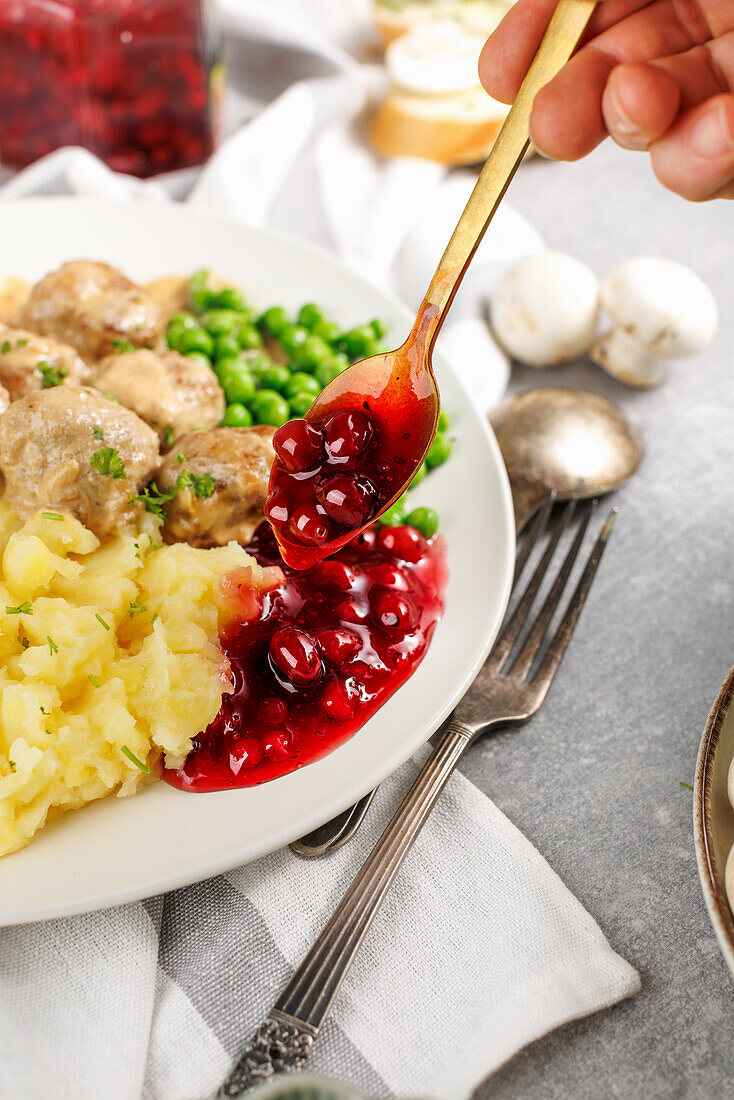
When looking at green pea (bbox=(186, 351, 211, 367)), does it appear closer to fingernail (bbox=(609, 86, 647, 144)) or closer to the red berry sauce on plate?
the red berry sauce on plate

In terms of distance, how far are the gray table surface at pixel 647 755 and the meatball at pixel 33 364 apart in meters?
2.67

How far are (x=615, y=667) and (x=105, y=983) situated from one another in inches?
100

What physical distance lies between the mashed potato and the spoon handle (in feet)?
4.88

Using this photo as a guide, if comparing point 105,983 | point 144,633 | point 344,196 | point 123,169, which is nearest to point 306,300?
point 344,196

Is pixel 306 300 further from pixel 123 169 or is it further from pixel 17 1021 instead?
pixel 17 1021

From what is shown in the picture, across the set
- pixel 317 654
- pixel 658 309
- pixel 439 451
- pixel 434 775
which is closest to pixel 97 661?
pixel 317 654

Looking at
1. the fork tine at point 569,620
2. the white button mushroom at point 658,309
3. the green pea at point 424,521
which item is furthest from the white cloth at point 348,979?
the white button mushroom at point 658,309

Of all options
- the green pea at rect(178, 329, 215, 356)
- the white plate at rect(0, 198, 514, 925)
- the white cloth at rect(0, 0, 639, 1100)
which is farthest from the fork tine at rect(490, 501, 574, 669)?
the green pea at rect(178, 329, 215, 356)

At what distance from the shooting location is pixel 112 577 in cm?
376

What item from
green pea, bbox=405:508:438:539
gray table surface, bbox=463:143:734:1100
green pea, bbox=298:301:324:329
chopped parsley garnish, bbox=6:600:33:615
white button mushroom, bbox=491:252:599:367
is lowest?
gray table surface, bbox=463:143:734:1100

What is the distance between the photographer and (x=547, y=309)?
5641 mm

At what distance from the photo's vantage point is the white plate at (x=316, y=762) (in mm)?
3117

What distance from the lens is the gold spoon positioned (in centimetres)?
329

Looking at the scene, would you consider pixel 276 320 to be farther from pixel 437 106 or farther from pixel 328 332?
pixel 437 106
